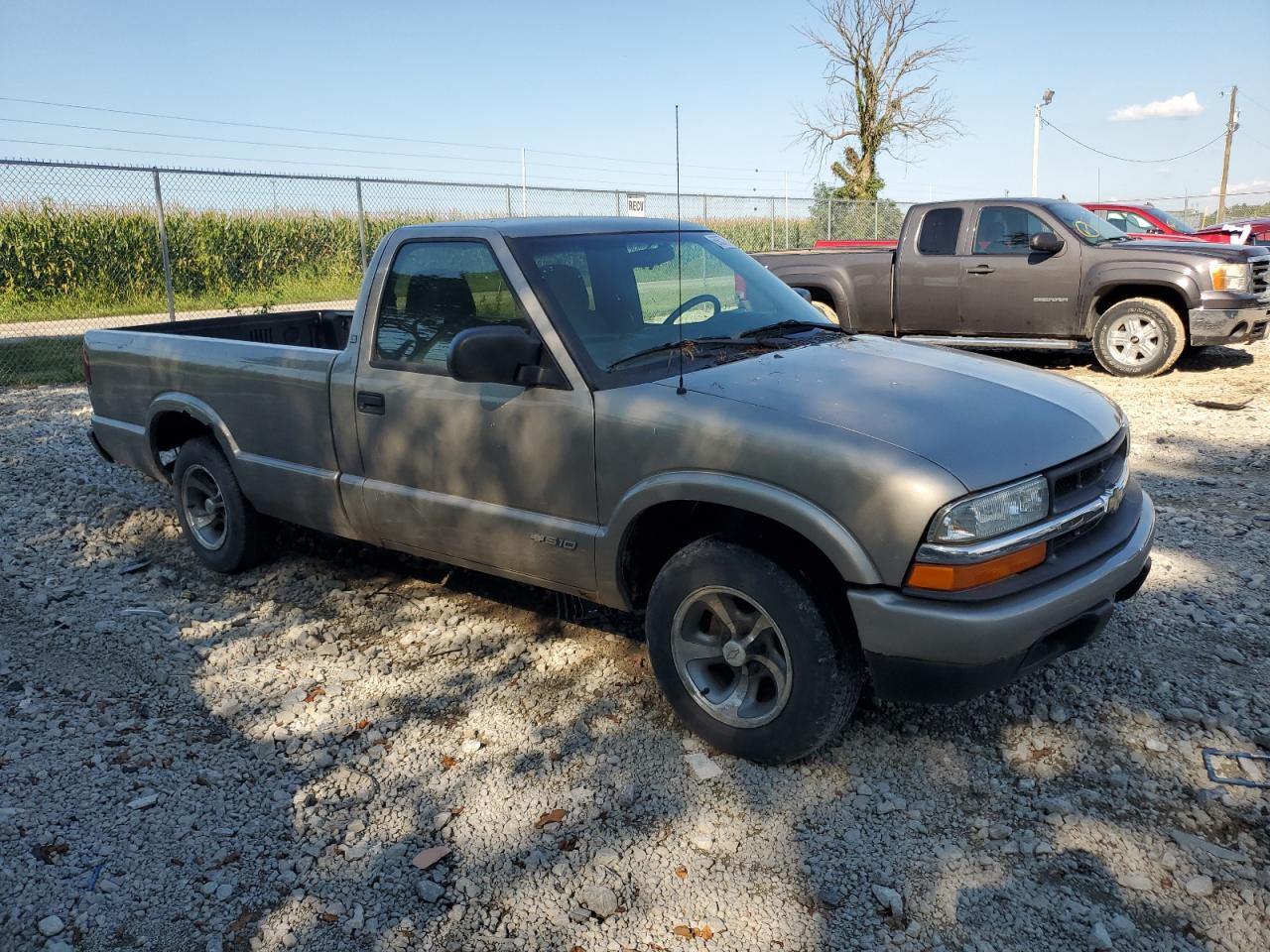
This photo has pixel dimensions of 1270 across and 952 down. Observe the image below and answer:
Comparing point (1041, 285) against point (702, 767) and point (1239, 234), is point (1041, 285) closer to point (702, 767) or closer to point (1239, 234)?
point (702, 767)

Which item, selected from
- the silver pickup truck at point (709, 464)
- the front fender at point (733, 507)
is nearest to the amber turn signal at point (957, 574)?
the silver pickup truck at point (709, 464)

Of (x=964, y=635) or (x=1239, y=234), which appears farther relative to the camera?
(x=1239, y=234)

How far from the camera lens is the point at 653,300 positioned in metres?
4.07

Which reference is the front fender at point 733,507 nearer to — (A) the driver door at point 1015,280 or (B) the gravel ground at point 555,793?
(B) the gravel ground at point 555,793

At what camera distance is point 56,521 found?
6.37 metres

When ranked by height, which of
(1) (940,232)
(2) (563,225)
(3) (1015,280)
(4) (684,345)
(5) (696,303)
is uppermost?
(2) (563,225)

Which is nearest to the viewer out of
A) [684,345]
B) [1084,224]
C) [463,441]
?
[684,345]

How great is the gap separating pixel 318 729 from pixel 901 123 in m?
32.6

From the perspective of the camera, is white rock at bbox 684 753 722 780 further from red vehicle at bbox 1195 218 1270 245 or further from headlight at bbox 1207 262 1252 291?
red vehicle at bbox 1195 218 1270 245

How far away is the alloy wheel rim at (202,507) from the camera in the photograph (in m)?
5.47

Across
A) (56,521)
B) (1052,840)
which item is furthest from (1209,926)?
(56,521)

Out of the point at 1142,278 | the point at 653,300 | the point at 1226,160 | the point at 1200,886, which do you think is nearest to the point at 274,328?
the point at 653,300

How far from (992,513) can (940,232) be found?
9.06 m

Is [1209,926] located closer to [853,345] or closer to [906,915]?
[906,915]
